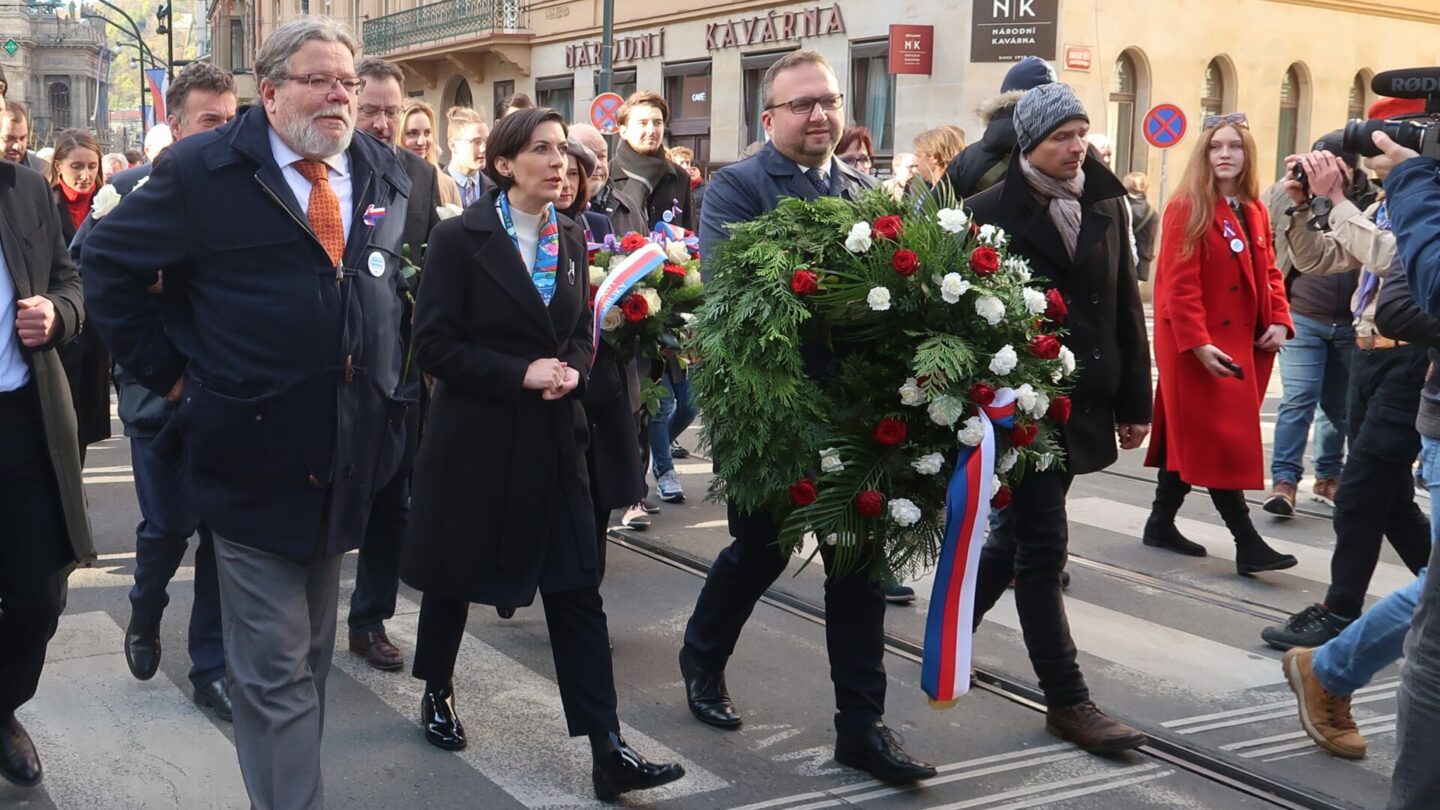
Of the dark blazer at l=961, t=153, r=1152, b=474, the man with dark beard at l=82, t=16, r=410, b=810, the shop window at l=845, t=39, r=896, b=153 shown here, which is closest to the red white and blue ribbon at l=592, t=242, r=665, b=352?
the dark blazer at l=961, t=153, r=1152, b=474

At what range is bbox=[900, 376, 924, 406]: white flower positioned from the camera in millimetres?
4184

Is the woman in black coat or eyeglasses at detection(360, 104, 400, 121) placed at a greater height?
eyeglasses at detection(360, 104, 400, 121)

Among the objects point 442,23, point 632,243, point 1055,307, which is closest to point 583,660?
point 1055,307

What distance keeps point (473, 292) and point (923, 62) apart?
20.7m

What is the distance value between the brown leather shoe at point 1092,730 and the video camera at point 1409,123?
6.48 feet

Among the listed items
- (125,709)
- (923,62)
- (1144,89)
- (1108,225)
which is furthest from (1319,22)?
(125,709)

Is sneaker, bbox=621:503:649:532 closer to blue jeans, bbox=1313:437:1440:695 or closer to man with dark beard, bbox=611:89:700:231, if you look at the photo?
man with dark beard, bbox=611:89:700:231

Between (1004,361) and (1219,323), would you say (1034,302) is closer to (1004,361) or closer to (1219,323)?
(1004,361)

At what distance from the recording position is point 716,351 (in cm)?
431

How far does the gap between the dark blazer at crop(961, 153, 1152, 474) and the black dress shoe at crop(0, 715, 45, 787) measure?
127 inches

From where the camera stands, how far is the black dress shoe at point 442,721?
186 inches

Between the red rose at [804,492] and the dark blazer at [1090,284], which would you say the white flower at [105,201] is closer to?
the red rose at [804,492]

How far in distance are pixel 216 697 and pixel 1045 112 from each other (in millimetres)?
3251

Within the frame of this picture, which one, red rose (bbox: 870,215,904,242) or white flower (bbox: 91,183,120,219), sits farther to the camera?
white flower (bbox: 91,183,120,219)
